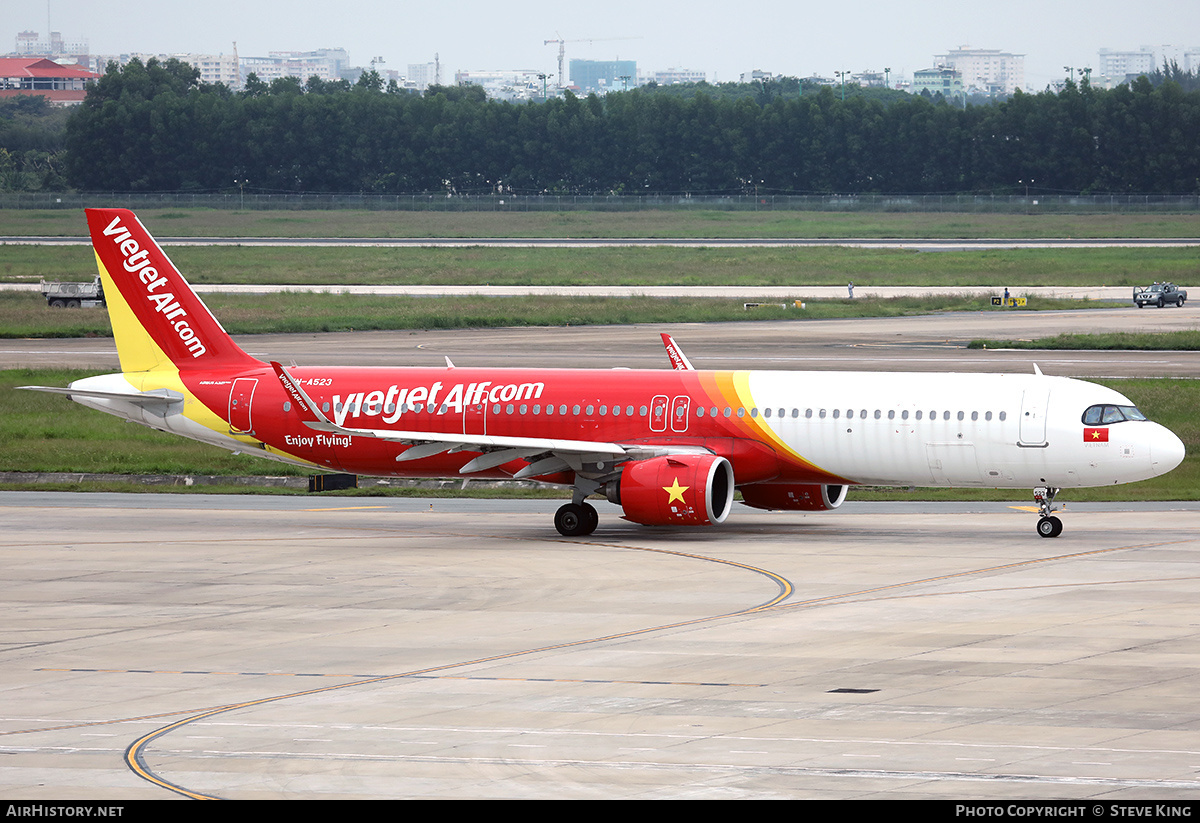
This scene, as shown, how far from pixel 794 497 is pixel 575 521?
18.6 ft

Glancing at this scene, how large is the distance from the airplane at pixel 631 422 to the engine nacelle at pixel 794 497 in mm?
47

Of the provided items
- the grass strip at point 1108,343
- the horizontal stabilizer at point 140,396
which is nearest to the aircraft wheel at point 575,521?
the horizontal stabilizer at point 140,396

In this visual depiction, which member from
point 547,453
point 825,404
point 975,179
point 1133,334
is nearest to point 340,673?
point 547,453

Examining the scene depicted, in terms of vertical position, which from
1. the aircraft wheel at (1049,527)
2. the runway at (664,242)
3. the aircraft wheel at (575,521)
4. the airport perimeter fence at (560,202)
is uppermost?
the airport perimeter fence at (560,202)

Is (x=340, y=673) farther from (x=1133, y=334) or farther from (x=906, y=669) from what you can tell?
(x=1133, y=334)

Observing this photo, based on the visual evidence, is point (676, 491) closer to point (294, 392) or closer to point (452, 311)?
point (294, 392)

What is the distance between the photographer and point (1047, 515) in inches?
1452

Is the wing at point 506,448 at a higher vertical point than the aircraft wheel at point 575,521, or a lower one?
higher

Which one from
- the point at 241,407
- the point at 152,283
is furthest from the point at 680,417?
the point at 152,283

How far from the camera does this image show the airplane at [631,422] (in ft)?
118

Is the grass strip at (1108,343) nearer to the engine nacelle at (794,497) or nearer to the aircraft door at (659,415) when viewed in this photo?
the engine nacelle at (794,497)

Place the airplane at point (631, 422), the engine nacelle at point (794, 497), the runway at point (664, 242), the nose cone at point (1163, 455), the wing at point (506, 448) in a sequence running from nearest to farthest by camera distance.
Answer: the nose cone at point (1163, 455), the airplane at point (631, 422), the wing at point (506, 448), the engine nacelle at point (794, 497), the runway at point (664, 242)

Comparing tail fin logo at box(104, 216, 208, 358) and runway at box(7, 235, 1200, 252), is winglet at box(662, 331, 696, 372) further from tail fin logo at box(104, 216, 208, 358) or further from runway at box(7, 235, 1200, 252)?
runway at box(7, 235, 1200, 252)

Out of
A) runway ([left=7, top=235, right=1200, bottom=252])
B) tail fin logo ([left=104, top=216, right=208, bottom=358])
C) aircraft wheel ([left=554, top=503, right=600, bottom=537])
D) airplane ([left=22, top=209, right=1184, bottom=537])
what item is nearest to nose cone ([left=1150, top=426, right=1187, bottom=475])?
airplane ([left=22, top=209, right=1184, bottom=537])
